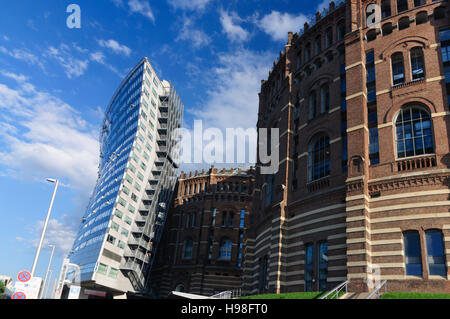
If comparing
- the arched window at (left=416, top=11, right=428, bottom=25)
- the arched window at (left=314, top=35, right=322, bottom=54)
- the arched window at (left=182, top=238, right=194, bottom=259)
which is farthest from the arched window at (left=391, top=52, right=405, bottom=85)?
the arched window at (left=182, top=238, right=194, bottom=259)

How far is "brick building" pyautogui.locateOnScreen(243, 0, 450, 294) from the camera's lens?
898 inches

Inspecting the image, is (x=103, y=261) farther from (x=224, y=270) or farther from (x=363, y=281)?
(x=363, y=281)

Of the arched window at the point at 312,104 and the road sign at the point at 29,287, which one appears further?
the arched window at the point at 312,104

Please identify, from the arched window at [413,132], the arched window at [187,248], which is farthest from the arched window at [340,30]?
the arched window at [187,248]

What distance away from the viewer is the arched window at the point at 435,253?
21375mm

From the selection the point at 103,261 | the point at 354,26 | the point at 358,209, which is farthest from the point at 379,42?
the point at 103,261

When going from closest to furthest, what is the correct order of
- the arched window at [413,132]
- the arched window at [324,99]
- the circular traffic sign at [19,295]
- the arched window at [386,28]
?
1. the circular traffic sign at [19,295]
2. the arched window at [413,132]
3. the arched window at [386,28]
4. the arched window at [324,99]

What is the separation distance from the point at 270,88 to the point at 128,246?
41191 millimetres

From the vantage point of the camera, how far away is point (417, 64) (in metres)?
27.2

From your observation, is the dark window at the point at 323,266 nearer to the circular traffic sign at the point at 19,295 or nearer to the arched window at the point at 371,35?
the arched window at the point at 371,35

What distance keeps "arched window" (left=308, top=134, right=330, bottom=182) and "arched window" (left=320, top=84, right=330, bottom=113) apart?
2.22m

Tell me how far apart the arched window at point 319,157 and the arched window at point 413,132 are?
16.7 feet

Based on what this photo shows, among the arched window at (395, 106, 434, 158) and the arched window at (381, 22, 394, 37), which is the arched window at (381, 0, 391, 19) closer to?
the arched window at (381, 22, 394, 37)
